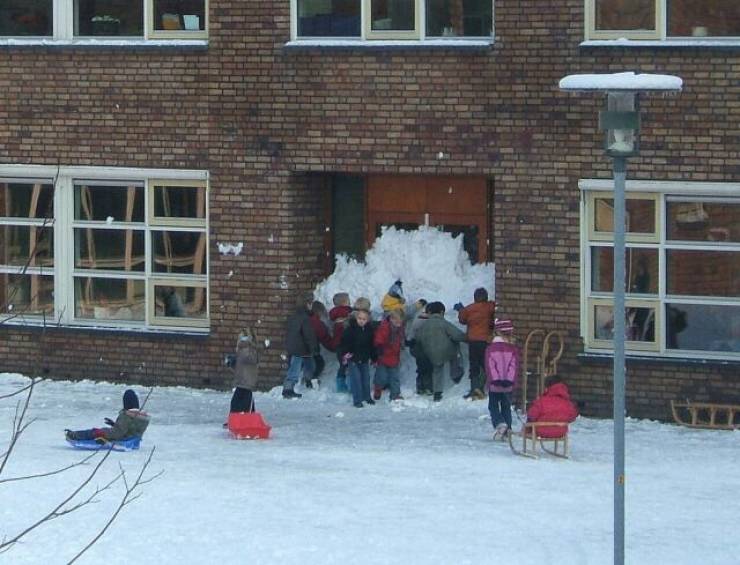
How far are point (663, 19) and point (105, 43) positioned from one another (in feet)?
22.0

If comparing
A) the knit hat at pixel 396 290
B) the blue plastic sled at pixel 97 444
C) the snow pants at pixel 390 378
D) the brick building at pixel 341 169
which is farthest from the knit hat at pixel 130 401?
the knit hat at pixel 396 290

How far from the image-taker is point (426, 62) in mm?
19844

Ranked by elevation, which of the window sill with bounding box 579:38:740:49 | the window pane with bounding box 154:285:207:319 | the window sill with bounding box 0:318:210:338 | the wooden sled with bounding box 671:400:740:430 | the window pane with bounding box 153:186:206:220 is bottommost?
the wooden sled with bounding box 671:400:740:430

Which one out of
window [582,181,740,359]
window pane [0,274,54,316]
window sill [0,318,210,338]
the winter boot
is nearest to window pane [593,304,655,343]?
window [582,181,740,359]

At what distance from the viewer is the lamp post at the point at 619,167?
34.1ft

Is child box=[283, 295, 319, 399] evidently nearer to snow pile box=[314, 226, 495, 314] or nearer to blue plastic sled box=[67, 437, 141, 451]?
snow pile box=[314, 226, 495, 314]

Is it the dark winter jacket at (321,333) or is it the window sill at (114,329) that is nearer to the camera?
the dark winter jacket at (321,333)

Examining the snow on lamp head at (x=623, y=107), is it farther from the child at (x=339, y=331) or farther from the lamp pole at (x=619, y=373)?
the child at (x=339, y=331)

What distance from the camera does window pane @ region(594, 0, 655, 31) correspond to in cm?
1906

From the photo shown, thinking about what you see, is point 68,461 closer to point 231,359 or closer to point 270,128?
point 231,359

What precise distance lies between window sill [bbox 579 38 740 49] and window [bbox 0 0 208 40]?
4846 millimetres

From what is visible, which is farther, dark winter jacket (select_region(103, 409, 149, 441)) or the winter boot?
the winter boot

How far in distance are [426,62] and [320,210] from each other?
257cm

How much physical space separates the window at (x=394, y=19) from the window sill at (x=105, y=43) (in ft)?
4.45
